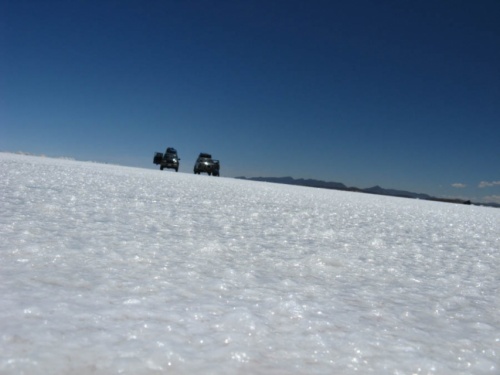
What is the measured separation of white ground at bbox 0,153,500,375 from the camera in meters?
1.32

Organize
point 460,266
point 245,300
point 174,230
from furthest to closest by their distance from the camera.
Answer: point 174,230 < point 460,266 < point 245,300

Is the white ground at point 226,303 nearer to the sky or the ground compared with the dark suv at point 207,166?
nearer to the ground

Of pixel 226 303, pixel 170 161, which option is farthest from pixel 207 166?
pixel 226 303

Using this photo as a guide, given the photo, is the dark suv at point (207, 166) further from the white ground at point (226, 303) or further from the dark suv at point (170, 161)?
the white ground at point (226, 303)

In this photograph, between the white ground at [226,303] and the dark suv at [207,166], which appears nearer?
the white ground at [226,303]

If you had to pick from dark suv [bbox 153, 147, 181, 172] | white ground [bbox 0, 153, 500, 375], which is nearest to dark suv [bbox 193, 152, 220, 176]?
dark suv [bbox 153, 147, 181, 172]

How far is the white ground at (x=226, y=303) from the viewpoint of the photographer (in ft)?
4.32

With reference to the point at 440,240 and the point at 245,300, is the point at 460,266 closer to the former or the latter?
the point at 440,240

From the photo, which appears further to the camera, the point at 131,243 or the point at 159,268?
the point at 131,243

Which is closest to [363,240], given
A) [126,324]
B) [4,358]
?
[126,324]

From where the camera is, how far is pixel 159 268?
7.71 feet

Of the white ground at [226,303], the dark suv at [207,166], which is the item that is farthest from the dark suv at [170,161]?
the white ground at [226,303]

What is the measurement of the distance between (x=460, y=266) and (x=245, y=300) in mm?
2247

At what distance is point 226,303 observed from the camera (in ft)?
6.08
